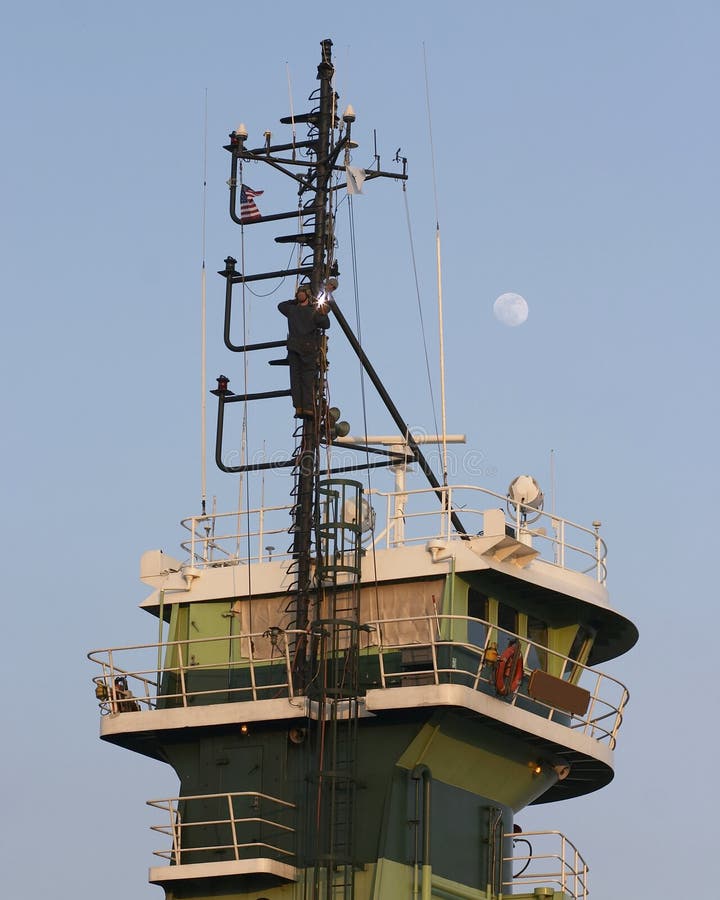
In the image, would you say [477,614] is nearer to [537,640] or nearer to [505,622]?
[505,622]

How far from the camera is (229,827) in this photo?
39.6 meters

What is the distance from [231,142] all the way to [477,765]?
528 inches

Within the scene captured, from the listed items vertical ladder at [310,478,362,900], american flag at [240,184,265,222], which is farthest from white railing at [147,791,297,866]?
american flag at [240,184,265,222]

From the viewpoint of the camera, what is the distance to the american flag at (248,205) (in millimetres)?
43312

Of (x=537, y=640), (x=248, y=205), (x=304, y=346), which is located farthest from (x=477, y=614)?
(x=248, y=205)

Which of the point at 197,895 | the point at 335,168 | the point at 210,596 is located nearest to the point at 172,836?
the point at 197,895

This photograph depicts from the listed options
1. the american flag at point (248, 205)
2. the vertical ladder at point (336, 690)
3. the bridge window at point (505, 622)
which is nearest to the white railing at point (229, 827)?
the vertical ladder at point (336, 690)

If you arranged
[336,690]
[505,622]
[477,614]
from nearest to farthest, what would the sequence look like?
[336,690] → [477,614] → [505,622]

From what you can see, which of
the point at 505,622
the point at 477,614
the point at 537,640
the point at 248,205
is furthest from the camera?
the point at 248,205

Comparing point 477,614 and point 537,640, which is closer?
point 477,614

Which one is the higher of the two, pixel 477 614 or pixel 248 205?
pixel 248 205

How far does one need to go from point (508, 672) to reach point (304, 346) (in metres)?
7.45

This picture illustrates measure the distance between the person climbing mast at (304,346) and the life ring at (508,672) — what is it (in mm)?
6280

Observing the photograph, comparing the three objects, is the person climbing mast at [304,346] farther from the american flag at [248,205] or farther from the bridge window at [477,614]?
the bridge window at [477,614]
